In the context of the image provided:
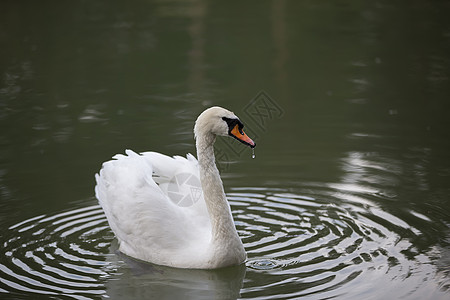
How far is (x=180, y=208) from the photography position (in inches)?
287

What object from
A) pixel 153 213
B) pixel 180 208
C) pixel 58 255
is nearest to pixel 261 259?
pixel 180 208

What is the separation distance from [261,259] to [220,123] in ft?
4.41

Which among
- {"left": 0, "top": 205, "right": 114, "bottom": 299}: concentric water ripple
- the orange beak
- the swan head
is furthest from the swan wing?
the orange beak

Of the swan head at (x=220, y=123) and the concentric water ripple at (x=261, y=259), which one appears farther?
the swan head at (x=220, y=123)

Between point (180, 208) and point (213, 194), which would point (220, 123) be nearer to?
point (213, 194)

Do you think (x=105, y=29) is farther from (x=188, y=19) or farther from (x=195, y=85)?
(x=195, y=85)

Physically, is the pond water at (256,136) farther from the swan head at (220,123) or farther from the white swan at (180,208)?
the swan head at (220,123)

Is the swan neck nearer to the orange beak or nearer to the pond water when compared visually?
the orange beak

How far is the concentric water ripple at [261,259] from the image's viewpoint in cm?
650

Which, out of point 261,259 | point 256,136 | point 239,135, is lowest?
point 261,259

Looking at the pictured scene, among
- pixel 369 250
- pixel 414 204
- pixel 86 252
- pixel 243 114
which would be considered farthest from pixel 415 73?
pixel 86 252

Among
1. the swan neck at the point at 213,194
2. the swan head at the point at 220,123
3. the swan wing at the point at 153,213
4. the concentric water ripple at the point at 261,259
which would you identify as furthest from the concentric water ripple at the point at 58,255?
the swan head at the point at 220,123

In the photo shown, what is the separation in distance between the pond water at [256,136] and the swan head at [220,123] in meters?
1.23

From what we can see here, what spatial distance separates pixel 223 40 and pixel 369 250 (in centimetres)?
1061
